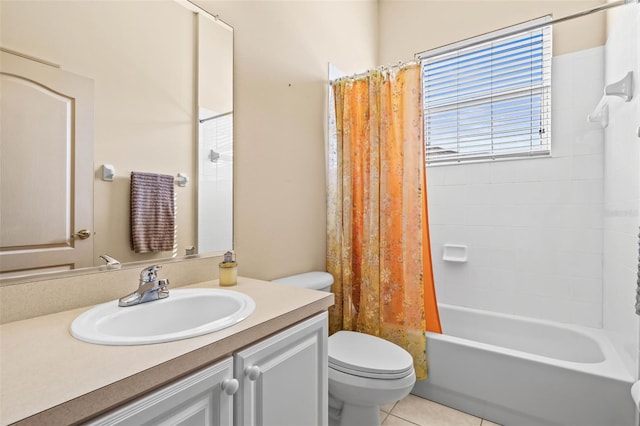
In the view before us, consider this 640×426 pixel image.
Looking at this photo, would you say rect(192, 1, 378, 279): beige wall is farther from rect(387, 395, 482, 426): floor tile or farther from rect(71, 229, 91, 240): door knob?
rect(387, 395, 482, 426): floor tile

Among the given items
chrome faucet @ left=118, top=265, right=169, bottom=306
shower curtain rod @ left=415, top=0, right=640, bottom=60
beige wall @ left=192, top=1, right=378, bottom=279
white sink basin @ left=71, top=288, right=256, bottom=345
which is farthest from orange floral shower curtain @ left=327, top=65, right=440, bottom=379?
chrome faucet @ left=118, top=265, right=169, bottom=306

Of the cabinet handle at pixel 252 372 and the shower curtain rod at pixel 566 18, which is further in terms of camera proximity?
the shower curtain rod at pixel 566 18

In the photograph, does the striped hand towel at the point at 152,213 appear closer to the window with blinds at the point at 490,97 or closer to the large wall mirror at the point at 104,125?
the large wall mirror at the point at 104,125

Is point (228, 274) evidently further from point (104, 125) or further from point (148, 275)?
point (104, 125)

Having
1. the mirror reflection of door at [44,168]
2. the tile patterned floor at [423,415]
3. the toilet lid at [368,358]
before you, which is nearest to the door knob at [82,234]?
the mirror reflection of door at [44,168]

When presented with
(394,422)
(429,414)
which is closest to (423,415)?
(429,414)

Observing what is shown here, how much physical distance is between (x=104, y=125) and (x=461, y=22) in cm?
257

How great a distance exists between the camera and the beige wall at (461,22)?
6.89 ft

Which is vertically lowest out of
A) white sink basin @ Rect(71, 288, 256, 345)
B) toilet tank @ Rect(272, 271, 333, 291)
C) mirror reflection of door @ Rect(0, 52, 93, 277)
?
toilet tank @ Rect(272, 271, 333, 291)

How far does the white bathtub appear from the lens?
4.79 feet

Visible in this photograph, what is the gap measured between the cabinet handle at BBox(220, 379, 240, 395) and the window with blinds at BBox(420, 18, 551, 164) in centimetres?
213

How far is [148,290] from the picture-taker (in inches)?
41.1

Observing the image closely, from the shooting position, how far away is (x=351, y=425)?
1.56 metres

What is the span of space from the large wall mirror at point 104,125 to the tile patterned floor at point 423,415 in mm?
1363
